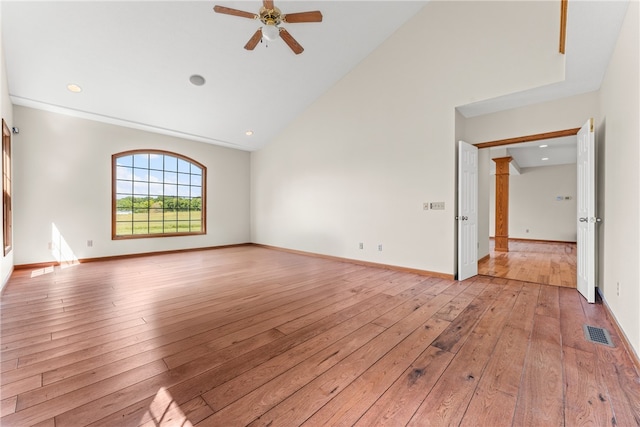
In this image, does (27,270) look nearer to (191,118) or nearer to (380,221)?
(191,118)

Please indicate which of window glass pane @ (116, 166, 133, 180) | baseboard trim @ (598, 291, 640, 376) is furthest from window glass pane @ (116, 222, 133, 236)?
baseboard trim @ (598, 291, 640, 376)

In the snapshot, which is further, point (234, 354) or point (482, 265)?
point (482, 265)

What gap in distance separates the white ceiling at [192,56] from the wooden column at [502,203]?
147 inches

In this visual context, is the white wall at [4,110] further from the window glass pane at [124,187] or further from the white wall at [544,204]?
the white wall at [544,204]

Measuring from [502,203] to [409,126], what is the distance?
169 inches

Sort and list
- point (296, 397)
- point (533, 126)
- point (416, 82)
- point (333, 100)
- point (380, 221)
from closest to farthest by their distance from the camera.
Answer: point (296, 397)
point (533, 126)
point (416, 82)
point (380, 221)
point (333, 100)

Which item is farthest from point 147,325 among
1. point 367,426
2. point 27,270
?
point 27,270

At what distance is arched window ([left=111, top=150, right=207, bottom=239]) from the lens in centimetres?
585

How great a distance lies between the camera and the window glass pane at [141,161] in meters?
6.04

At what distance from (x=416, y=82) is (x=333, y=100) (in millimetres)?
1800

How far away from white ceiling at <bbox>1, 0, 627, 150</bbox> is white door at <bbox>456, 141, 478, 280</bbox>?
0.72 meters

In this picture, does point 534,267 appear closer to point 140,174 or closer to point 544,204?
point 544,204

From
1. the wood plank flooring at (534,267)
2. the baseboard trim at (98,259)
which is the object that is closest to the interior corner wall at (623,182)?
the wood plank flooring at (534,267)

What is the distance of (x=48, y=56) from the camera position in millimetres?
3805
